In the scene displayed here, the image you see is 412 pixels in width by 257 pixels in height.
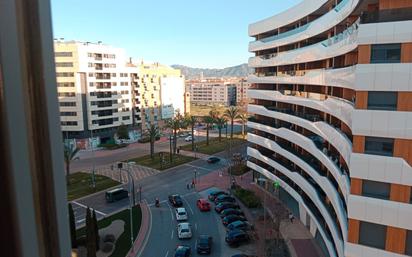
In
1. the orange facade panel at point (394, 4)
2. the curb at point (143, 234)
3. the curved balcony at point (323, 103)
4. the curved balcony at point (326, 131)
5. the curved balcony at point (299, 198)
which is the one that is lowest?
the curb at point (143, 234)

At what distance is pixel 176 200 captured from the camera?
1008 inches

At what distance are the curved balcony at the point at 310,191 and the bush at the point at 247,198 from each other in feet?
9.18

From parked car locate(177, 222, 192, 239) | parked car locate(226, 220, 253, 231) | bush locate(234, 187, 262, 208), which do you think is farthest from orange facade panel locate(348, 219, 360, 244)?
bush locate(234, 187, 262, 208)

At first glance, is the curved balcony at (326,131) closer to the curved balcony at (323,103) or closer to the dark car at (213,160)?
the curved balcony at (323,103)

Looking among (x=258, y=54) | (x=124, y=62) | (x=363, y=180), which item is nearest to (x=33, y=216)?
(x=363, y=180)

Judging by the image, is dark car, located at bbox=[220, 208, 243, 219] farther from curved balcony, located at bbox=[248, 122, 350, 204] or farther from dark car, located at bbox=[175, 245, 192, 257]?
dark car, located at bbox=[175, 245, 192, 257]

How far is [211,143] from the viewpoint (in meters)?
50.8

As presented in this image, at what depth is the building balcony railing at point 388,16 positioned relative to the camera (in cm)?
1084

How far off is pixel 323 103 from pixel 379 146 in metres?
6.11

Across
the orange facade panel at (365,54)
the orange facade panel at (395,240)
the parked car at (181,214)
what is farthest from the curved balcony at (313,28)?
the parked car at (181,214)

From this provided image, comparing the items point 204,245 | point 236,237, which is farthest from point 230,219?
point 204,245

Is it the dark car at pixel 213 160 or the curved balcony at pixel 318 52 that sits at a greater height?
the curved balcony at pixel 318 52

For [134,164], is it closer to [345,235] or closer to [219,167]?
[219,167]

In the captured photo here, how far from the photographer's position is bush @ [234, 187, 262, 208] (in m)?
25.3
